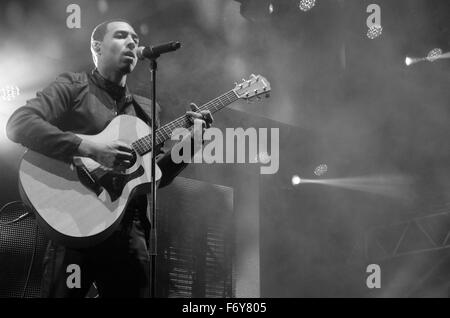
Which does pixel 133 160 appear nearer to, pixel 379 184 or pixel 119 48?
pixel 119 48

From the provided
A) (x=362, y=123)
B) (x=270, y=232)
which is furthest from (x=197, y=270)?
(x=362, y=123)

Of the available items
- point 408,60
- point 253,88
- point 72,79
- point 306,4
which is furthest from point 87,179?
point 408,60

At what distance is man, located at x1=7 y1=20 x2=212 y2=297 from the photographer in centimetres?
332

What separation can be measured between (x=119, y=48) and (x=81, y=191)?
903mm

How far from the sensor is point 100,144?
3.53m

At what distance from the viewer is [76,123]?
3.69 m

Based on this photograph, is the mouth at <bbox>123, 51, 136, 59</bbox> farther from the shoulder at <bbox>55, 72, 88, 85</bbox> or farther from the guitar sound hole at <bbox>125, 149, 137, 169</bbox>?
the guitar sound hole at <bbox>125, 149, 137, 169</bbox>

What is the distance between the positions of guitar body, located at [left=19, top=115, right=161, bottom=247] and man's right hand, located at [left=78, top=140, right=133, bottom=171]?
1.5 inches

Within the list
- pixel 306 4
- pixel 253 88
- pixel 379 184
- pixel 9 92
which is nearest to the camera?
pixel 253 88

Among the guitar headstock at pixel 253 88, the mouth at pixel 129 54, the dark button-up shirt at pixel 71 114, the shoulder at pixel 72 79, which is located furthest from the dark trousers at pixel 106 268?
the guitar headstock at pixel 253 88

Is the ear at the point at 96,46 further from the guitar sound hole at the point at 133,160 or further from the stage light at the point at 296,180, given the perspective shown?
the stage light at the point at 296,180

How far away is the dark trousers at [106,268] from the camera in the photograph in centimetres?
330

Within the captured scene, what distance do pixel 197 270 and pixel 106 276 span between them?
232cm
